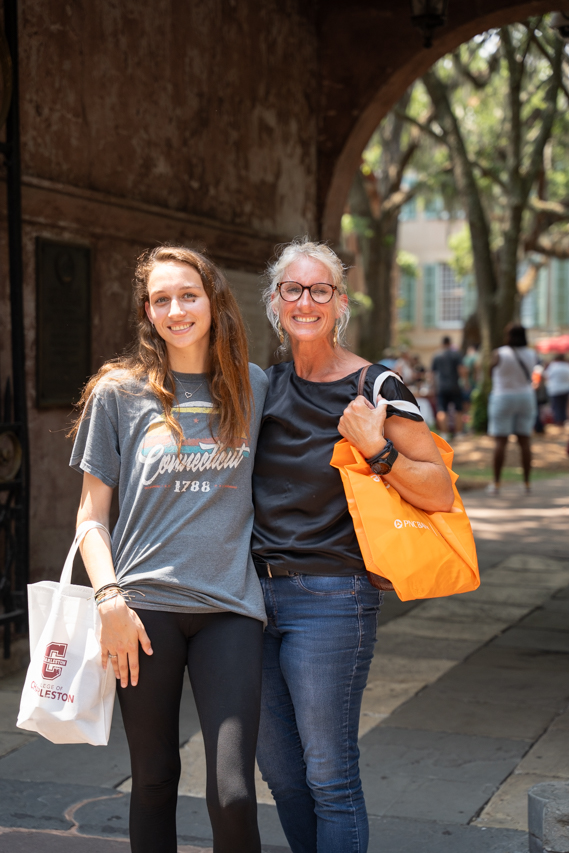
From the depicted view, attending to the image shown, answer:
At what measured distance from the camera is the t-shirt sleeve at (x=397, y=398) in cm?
253

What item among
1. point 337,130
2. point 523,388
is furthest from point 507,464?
point 337,130

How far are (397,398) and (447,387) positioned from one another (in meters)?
17.1

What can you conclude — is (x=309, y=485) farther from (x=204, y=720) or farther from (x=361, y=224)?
(x=361, y=224)

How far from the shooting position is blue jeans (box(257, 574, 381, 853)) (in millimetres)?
2531

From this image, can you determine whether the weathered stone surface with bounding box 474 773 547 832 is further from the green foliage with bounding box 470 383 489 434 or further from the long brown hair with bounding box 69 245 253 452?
the green foliage with bounding box 470 383 489 434

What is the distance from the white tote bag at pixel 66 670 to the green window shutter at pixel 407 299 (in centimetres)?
4552

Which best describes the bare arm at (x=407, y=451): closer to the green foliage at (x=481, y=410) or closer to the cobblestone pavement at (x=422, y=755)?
the cobblestone pavement at (x=422, y=755)

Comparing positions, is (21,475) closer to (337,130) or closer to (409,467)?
(409,467)

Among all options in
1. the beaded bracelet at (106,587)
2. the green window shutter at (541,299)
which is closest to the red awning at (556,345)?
the green window shutter at (541,299)

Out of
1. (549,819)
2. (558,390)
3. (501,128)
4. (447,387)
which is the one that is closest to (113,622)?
(549,819)

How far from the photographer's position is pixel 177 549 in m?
2.48

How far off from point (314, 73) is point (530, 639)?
470 cm

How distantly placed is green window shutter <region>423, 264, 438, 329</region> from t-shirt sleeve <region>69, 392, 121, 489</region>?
148 feet

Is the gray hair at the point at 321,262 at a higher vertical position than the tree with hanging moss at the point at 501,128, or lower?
lower
